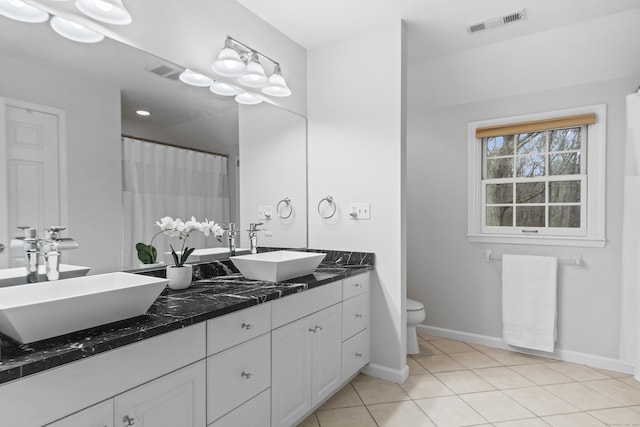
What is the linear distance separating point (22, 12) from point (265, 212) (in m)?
1.65

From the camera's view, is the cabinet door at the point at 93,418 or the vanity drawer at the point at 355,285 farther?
the vanity drawer at the point at 355,285

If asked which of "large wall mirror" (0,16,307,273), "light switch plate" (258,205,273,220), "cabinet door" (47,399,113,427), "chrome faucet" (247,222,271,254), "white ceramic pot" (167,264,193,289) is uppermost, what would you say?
"large wall mirror" (0,16,307,273)

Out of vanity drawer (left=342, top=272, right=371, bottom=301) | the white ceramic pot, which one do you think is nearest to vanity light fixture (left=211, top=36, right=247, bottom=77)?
the white ceramic pot

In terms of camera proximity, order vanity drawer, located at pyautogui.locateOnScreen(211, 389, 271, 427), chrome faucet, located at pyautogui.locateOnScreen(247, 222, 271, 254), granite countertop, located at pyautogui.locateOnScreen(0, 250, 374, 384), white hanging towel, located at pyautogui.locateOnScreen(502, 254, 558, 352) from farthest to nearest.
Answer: white hanging towel, located at pyautogui.locateOnScreen(502, 254, 558, 352) → chrome faucet, located at pyautogui.locateOnScreen(247, 222, 271, 254) → vanity drawer, located at pyautogui.locateOnScreen(211, 389, 271, 427) → granite countertop, located at pyautogui.locateOnScreen(0, 250, 374, 384)

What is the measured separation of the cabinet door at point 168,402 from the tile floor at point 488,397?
3.08 feet

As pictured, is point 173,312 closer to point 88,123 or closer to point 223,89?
point 88,123

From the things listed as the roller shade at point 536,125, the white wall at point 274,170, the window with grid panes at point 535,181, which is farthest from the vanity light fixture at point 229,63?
the window with grid panes at point 535,181

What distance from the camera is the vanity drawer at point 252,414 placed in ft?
4.84

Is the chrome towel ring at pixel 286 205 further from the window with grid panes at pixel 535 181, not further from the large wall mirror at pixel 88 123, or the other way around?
the window with grid panes at pixel 535 181

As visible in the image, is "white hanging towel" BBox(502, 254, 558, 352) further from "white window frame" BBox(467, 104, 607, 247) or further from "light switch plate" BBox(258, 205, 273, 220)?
"light switch plate" BBox(258, 205, 273, 220)

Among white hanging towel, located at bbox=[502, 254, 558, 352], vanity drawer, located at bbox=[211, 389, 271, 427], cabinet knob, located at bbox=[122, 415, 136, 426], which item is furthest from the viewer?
white hanging towel, located at bbox=[502, 254, 558, 352]

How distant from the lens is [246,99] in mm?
2404

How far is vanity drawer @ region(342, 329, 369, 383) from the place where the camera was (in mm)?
2314

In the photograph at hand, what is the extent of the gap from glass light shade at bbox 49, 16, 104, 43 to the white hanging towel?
10.6ft
